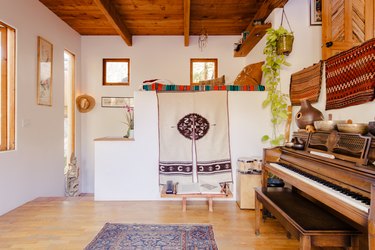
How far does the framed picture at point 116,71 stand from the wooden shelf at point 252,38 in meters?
2.25

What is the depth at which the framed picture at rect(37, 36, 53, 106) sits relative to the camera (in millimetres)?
3566

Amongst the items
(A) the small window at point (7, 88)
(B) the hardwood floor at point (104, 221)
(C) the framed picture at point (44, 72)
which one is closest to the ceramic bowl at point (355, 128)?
(B) the hardwood floor at point (104, 221)

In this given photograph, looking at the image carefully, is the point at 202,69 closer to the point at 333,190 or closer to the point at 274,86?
the point at 274,86

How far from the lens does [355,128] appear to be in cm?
167

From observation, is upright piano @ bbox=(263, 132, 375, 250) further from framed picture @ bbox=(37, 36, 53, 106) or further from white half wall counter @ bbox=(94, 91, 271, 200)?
framed picture @ bbox=(37, 36, 53, 106)

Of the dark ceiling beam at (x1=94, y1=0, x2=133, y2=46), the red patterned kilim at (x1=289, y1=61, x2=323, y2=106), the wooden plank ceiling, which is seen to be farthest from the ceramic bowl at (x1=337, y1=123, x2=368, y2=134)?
the dark ceiling beam at (x1=94, y1=0, x2=133, y2=46)

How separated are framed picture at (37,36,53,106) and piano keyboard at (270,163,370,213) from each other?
343cm

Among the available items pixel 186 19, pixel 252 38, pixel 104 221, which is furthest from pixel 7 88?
pixel 252 38

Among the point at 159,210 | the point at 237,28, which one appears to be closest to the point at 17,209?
the point at 159,210

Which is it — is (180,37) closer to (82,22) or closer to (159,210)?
(82,22)

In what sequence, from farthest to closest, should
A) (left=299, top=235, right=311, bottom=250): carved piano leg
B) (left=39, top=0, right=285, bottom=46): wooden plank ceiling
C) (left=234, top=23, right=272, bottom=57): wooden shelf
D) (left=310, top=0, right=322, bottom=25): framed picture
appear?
1. (left=39, top=0, right=285, bottom=46): wooden plank ceiling
2. (left=234, top=23, right=272, bottom=57): wooden shelf
3. (left=310, top=0, right=322, bottom=25): framed picture
4. (left=299, top=235, right=311, bottom=250): carved piano leg

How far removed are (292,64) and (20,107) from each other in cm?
350

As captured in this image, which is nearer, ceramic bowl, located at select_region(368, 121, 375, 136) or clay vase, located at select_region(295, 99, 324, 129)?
ceramic bowl, located at select_region(368, 121, 375, 136)

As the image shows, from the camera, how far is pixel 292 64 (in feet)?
10.2
